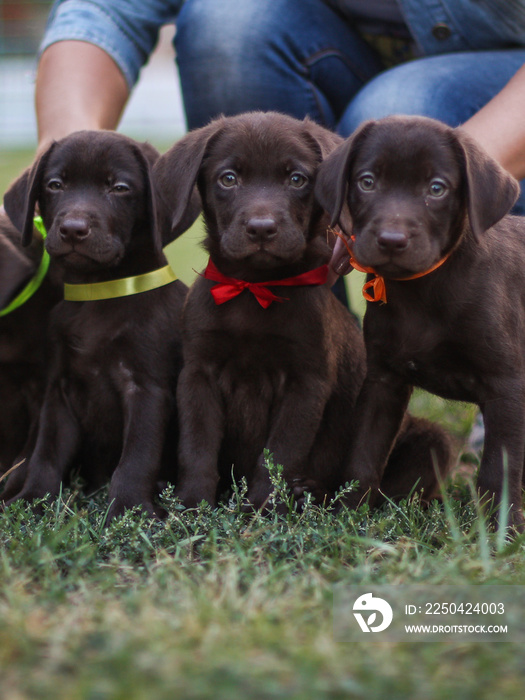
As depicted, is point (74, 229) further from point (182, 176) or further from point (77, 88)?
point (77, 88)

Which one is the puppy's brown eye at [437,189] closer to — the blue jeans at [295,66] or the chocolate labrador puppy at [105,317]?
the chocolate labrador puppy at [105,317]

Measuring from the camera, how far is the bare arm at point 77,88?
424cm

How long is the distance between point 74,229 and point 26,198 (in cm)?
36

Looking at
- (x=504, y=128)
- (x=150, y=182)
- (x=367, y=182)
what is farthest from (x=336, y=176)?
(x=504, y=128)

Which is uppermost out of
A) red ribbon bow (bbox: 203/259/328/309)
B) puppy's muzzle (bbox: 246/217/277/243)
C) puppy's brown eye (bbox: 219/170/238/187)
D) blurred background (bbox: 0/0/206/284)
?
puppy's brown eye (bbox: 219/170/238/187)

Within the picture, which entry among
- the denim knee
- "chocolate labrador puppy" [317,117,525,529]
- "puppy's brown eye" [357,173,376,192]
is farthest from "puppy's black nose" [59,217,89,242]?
the denim knee

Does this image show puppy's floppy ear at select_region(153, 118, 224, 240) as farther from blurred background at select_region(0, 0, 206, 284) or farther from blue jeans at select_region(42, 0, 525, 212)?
blurred background at select_region(0, 0, 206, 284)

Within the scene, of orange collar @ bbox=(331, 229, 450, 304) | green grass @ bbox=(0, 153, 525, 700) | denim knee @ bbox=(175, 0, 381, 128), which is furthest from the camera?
denim knee @ bbox=(175, 0, 381, 128)

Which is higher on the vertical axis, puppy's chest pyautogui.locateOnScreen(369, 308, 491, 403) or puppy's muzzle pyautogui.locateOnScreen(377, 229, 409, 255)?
puppy's muzzle pyautogui.locateOnScreen(377, 229, 409, 255)

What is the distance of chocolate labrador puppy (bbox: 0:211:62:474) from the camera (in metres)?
3.53

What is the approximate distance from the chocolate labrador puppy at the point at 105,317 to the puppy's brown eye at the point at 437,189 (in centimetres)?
108

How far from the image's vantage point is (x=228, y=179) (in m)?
3.13

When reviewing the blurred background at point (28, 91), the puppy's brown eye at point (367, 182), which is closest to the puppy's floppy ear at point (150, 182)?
the puppy's brown eye at point (367, 182)

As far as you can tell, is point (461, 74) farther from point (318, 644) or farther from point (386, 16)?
point (318, 644)
